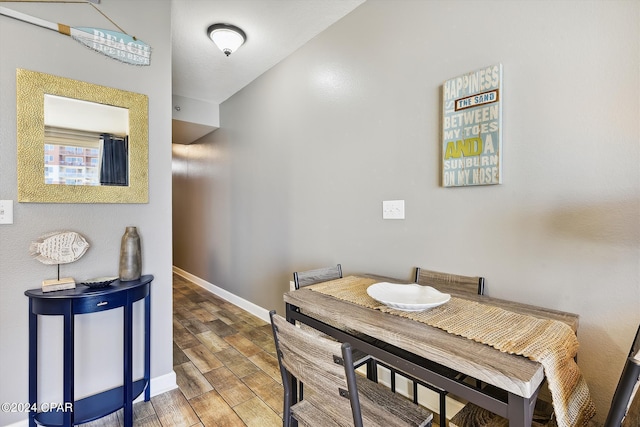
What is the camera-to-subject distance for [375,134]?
2.08m

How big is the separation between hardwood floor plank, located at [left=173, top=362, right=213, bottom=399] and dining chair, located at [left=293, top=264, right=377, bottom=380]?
1.04m

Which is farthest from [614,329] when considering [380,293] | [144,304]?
[144,304]

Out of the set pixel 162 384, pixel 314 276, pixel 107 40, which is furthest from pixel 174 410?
pixel 107 40

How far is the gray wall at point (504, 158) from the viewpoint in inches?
46.8

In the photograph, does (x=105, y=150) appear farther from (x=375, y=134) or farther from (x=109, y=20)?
(x=375, y=134)

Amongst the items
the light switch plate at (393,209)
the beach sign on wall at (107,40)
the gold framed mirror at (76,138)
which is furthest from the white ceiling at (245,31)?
the light switch plate at (393,209)

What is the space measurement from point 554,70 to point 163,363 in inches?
109

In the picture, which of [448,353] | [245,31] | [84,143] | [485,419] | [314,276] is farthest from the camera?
[245,31]

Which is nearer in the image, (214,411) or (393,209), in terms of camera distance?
(214,411)

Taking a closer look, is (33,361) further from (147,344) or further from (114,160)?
(114,160)

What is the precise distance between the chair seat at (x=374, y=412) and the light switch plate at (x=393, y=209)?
1050 millimetres

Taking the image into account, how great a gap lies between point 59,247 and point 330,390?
163cm

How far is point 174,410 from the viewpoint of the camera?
5.97 ft

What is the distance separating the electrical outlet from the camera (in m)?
1.52
